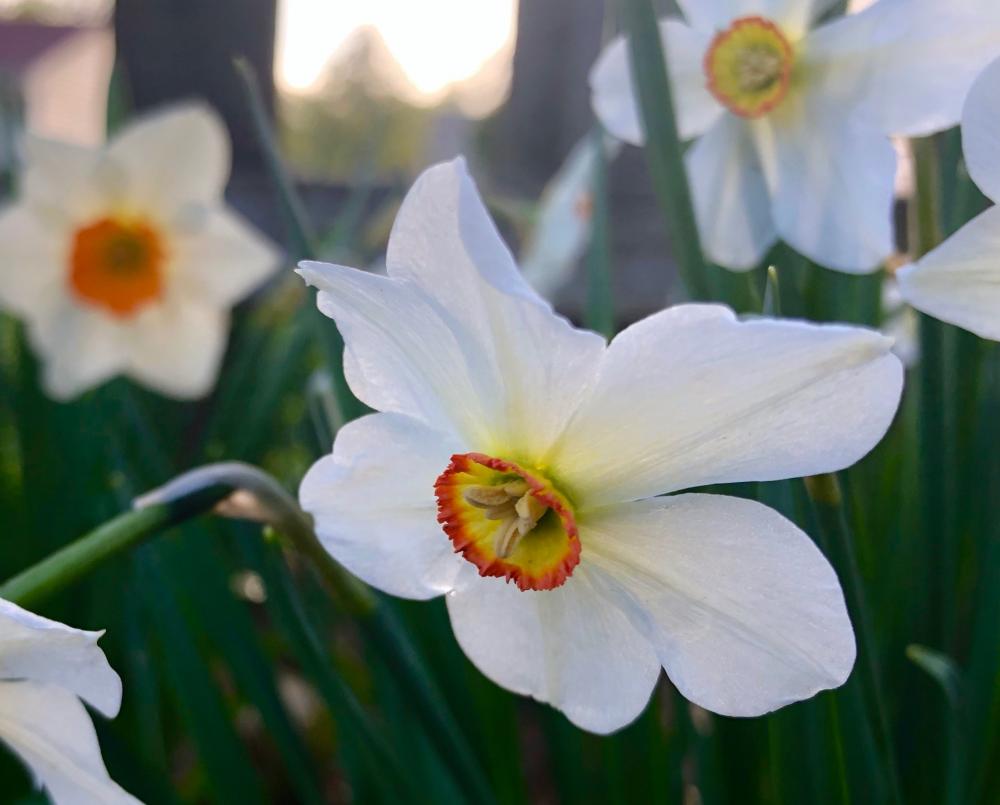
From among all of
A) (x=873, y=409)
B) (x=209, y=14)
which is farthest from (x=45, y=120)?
(x=873, y=409)

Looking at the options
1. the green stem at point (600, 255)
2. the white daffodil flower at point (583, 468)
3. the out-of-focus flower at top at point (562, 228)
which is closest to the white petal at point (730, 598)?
the white daffodil flower at point (583, 468)

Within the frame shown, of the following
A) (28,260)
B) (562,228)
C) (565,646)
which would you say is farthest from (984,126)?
(28,260)

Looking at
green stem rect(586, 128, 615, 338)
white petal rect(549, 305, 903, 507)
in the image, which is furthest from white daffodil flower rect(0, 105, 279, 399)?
white petal rect(549, 305, 903, 507)

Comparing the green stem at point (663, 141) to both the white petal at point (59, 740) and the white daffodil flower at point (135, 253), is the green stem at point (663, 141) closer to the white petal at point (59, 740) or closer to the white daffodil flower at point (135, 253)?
the white petal at point (59, 740)

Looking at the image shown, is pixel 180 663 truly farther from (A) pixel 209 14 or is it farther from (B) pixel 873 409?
(A) pixel 209 14

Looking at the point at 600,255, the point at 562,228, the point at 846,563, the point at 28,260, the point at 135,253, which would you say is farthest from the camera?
the point at 135,253

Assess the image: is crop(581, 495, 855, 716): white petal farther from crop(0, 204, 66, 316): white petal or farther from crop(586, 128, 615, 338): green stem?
crop(0, 204, 66, 316): white petal

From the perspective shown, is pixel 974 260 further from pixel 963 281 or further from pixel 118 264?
pixel 118 264
